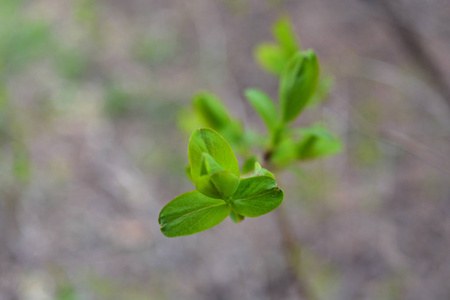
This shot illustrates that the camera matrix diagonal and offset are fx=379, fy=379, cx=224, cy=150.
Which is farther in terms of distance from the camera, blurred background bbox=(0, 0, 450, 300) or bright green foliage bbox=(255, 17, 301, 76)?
blurred background bbox=(0, 0, 450, 300)

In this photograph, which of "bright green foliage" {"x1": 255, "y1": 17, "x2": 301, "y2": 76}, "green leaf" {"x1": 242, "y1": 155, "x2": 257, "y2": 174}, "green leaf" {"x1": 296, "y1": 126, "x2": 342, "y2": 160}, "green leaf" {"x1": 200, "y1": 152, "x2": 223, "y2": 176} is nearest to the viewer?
"green leaf" {"x1": 200, "y1": 152, "x2": 223, "y2": 176}

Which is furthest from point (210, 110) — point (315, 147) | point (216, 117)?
point (315, 147)

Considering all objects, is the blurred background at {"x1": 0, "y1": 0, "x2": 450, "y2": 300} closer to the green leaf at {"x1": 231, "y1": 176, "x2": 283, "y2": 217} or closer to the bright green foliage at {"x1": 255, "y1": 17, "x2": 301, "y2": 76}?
the bright green foliage at {"x1": 255, "y1": 17, "x2": 301, "y2": 76}

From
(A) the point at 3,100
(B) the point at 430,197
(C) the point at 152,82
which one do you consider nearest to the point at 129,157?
(C) the point at 152,82

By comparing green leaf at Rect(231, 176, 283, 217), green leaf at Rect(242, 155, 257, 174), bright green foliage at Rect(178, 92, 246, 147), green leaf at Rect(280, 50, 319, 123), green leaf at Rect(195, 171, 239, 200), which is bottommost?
green leaf at Rect(231, 176, 283, 217)

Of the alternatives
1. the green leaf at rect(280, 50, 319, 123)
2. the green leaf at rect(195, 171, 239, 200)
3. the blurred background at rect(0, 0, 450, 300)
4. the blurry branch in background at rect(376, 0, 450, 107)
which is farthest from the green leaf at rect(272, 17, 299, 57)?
the blurry branch in background at rect(376, 0, 450, 107)

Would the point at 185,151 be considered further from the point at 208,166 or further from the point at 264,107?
the point at 208,166

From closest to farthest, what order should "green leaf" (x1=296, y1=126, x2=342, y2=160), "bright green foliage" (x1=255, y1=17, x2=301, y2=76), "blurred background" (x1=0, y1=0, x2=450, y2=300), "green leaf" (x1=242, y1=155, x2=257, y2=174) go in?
"green leaf" (x1=242, y1=155, x2=257, y2=174)
"green leaf" (x1=296, y1=126, x2=342, y2=160)
"bright green foliage" (x1=255, y1=17, x2=301, y2=76)
"blurred background" (x1=0, y1=0, x2=450, y2=300)

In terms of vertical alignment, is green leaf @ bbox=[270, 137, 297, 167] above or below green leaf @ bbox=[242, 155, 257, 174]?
above
